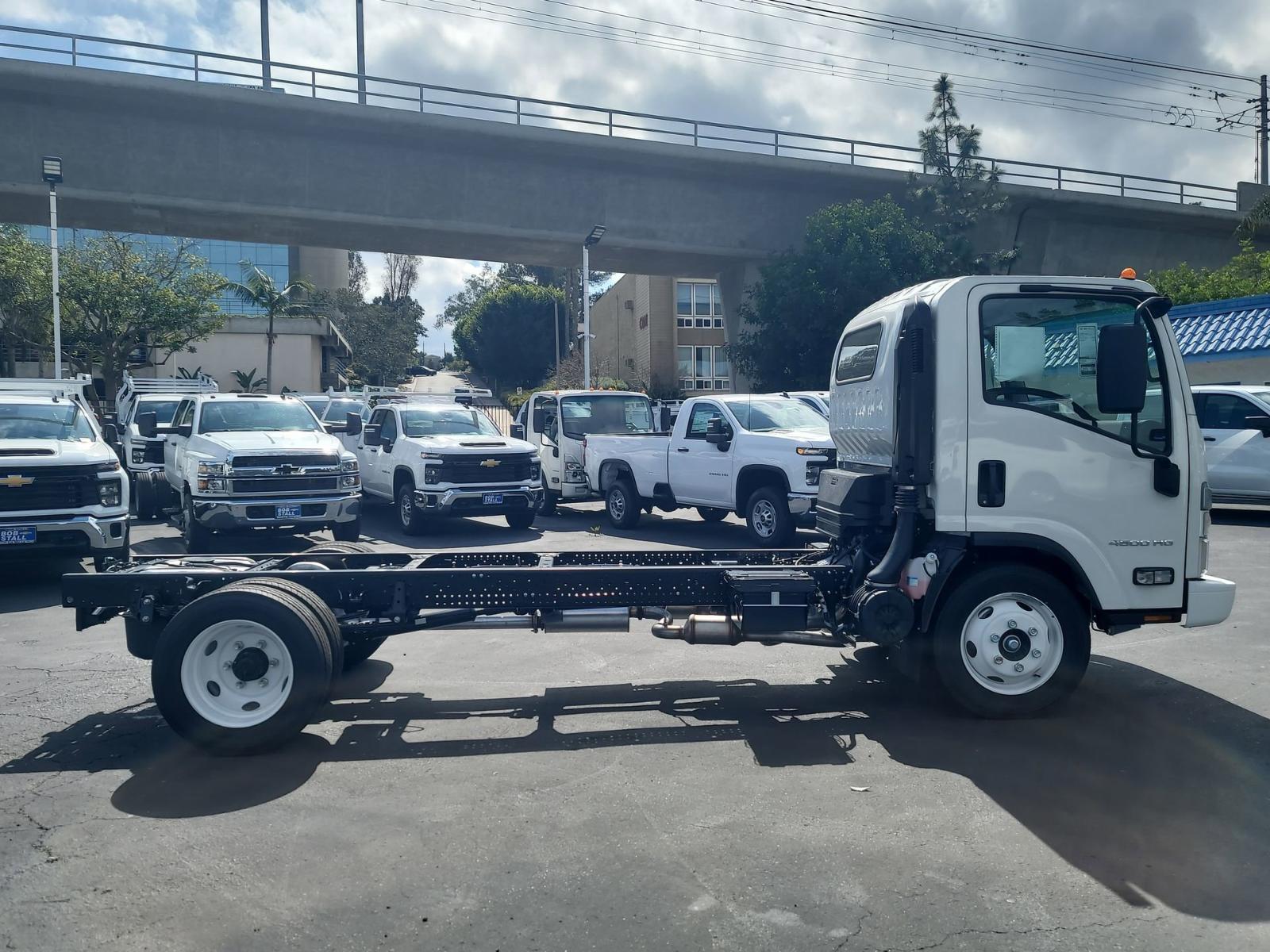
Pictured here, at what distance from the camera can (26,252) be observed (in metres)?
35.4

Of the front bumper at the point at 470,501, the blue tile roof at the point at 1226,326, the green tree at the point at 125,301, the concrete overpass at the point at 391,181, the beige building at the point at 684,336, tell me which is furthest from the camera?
the beige building at the point at 684,336

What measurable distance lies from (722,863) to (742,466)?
9511mm

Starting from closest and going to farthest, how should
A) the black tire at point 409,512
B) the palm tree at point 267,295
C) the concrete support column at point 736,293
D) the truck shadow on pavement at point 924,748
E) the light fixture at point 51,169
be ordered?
the truck shadow on pavement at point 924,748 < the black tire at point 409,512 < the light fixture at point 51,169 < the concrete support column at point 736,293 < the palm tree at point 267,295

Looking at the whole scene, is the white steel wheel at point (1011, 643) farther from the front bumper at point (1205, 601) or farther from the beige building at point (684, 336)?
the beige building at point (684, 336)

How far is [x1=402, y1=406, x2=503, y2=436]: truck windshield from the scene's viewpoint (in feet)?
53.3

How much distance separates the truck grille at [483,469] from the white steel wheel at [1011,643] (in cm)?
1004

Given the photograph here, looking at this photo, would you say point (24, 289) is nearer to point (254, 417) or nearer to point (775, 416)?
point (254, 417)

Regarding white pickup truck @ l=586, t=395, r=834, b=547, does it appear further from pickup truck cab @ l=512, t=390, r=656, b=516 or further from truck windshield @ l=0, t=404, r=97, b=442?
truck windshield @ l=0, t=404, r=97, b=442

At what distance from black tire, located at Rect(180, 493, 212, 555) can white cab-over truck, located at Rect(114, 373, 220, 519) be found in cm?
282

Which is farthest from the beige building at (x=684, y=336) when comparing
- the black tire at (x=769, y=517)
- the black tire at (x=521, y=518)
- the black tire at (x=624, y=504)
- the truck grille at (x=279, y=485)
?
the truck grille at (x=279, y=485)

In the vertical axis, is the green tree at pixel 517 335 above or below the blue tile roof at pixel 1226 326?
above

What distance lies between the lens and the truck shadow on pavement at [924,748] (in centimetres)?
438

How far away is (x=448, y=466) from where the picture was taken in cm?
1495

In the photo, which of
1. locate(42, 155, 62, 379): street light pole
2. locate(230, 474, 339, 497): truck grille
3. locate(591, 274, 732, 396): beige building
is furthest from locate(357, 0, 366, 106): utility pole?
locate(591, 274, 732, 396): beige building
